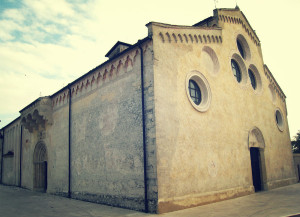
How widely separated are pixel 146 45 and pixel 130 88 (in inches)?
75.1

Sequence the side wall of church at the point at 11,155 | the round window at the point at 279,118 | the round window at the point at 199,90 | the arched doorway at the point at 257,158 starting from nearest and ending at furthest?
the round window at the point at 199,90, the arched doorway at the point at 257,158, the round window at the point at 279,118, the side wall of church at the point at 11,155

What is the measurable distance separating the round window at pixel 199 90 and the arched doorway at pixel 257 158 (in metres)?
4.44

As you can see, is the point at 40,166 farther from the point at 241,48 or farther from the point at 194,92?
the point at 241,48

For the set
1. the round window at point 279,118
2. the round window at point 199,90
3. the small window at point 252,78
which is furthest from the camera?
the round window at point 279,118

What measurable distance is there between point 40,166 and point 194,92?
13.2m

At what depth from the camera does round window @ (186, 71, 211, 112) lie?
11150mm

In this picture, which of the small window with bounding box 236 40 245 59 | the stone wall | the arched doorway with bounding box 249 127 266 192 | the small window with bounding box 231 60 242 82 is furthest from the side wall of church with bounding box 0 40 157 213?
the stone wall

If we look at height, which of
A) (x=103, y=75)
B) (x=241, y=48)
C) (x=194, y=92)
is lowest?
(x=194, y=92)

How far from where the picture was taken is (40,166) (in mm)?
18031

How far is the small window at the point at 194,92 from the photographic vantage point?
37.0ft

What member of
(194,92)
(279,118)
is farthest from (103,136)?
(279,118)

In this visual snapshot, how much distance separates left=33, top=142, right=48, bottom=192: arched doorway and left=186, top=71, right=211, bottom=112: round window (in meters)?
12.1

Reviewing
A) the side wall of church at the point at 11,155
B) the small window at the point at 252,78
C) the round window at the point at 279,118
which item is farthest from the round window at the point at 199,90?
the side wall of church at the point at 11,155

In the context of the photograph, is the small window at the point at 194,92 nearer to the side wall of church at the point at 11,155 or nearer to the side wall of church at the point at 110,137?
the side wall of church at the point at 110,137
